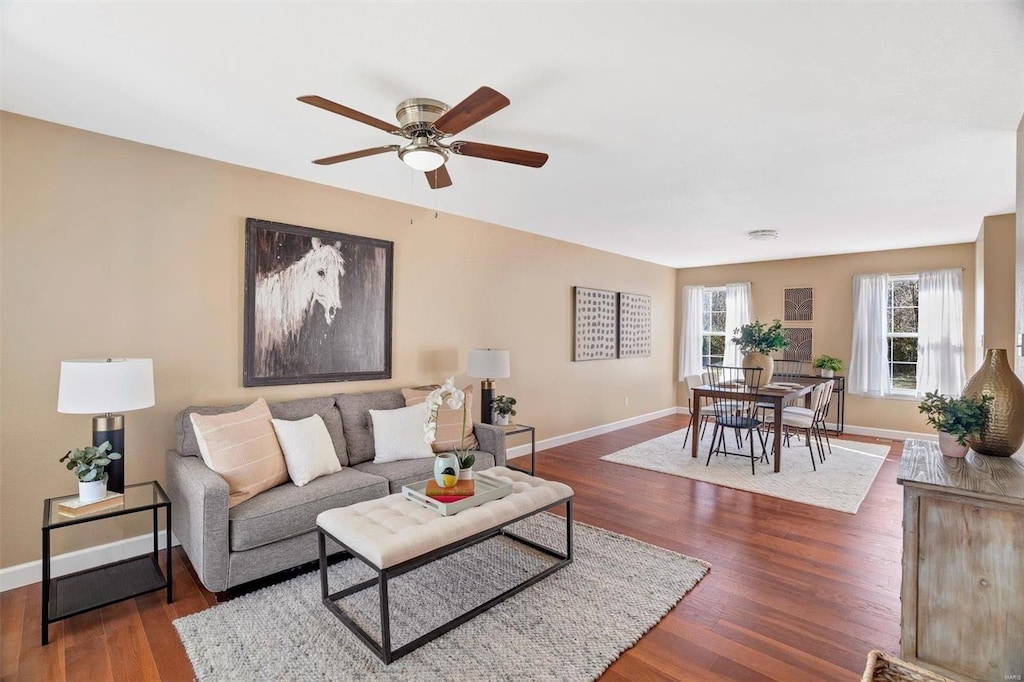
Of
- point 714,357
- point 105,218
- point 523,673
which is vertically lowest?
point 523,673

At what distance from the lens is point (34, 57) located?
1981mm

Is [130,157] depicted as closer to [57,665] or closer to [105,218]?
[105,218]

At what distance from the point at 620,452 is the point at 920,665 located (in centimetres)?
364

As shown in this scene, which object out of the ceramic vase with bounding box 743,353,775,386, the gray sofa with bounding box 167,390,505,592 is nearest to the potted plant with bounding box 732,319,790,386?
the ceramic vase with bounding box 743,353,775,386

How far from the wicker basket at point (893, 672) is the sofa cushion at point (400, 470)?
7.86 ft

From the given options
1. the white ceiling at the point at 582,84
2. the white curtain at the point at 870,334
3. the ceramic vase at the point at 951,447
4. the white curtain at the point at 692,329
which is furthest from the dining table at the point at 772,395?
the ceramic vase at the point at 951,447

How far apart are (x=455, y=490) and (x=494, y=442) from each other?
50.3 inches

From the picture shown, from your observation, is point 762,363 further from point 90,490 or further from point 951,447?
point 90,490

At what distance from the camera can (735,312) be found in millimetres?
7453

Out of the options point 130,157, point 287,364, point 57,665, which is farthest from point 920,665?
point 130,157

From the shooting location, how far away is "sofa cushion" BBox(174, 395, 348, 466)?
9.30ft

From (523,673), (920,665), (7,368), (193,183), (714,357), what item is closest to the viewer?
(920,665)

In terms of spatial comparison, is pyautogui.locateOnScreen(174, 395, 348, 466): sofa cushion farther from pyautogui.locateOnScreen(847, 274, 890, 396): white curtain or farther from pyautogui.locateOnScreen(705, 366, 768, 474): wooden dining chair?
pyautogui.locateOnScreen(847, 274, 890, 396): white curtain

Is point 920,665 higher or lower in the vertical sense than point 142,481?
lower
